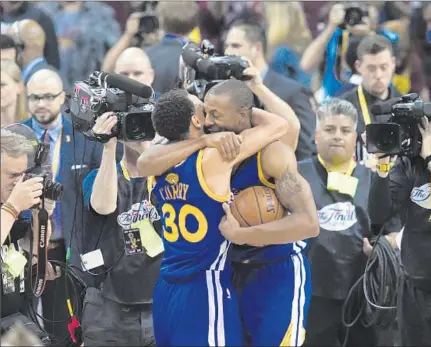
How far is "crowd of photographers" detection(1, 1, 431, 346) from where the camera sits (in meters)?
6.29

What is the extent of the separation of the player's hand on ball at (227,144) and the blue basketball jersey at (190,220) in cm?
11

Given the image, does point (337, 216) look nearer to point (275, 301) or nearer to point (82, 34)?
point (275, 301)

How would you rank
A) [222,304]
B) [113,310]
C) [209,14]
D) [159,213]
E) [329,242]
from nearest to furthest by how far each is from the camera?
[222,304]
[159,213]
[113,310]
[329,242]
[209,14]

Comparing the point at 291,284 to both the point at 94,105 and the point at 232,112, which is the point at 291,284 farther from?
the point at 94,105

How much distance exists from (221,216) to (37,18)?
4461mm

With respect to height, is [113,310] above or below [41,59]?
below

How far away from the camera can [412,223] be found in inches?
268

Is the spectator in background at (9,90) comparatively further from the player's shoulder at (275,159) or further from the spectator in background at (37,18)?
the player's shoulder at (275,159)

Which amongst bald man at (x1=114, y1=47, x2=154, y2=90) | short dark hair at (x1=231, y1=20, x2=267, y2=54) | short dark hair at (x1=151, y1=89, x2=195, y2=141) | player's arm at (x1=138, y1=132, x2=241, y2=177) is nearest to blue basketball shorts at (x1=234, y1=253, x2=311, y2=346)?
player's arm at (x1=138, y1=132, x2=241, y2=177)

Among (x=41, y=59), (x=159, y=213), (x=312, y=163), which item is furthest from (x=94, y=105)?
(x=41, y=59)

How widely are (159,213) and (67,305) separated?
1.02m

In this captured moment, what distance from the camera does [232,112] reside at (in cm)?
586

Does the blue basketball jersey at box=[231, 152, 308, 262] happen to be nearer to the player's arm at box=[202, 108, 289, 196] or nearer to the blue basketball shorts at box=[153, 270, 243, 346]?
the player's arm at box=[202, 108, 289, 196]

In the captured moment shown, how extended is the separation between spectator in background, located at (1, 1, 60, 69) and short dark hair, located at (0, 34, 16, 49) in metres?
0.69
